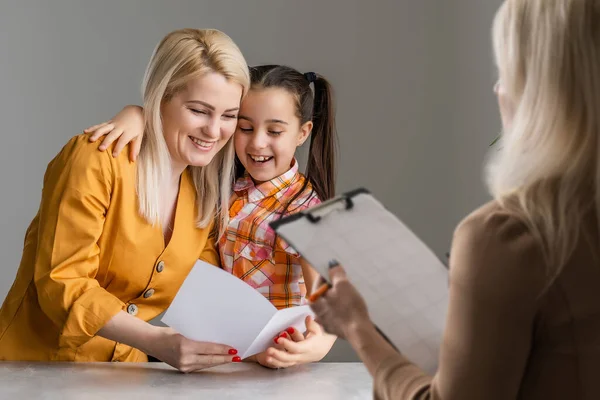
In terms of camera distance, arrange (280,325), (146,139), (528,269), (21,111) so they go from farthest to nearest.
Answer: (21,111) → (146,139) → (280,325) → (528,269)

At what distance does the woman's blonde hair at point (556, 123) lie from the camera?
90 cm

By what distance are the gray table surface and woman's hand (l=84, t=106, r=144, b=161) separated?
1.54 ft

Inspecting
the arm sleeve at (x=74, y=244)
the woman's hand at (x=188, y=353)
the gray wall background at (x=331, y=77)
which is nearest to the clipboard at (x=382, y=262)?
the woman's hand at (x=188, y=353)

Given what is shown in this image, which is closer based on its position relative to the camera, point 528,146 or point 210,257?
point 528,146

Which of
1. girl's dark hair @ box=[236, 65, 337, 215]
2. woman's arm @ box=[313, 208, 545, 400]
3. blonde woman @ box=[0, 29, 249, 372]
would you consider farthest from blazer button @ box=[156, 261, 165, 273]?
woman's arm @ box=[313, 208, 545, 400]

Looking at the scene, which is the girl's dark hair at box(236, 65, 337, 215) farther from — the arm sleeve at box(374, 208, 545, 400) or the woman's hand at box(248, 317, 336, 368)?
the arm sleeve at box(374, 208, 545, 400)

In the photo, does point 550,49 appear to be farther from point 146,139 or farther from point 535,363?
point 146,139

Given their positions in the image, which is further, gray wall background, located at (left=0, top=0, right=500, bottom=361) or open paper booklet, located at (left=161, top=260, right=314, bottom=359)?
gray wall background, located at (left=0, top=0, right=500, bottom=361)

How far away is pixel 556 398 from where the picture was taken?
944mm

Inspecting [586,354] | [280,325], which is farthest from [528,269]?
[280,325]

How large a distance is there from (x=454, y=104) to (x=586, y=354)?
307cm

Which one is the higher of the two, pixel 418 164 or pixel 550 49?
pixel 550 49

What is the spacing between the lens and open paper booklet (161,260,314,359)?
165 cm

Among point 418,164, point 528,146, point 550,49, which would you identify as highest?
point 550,49
